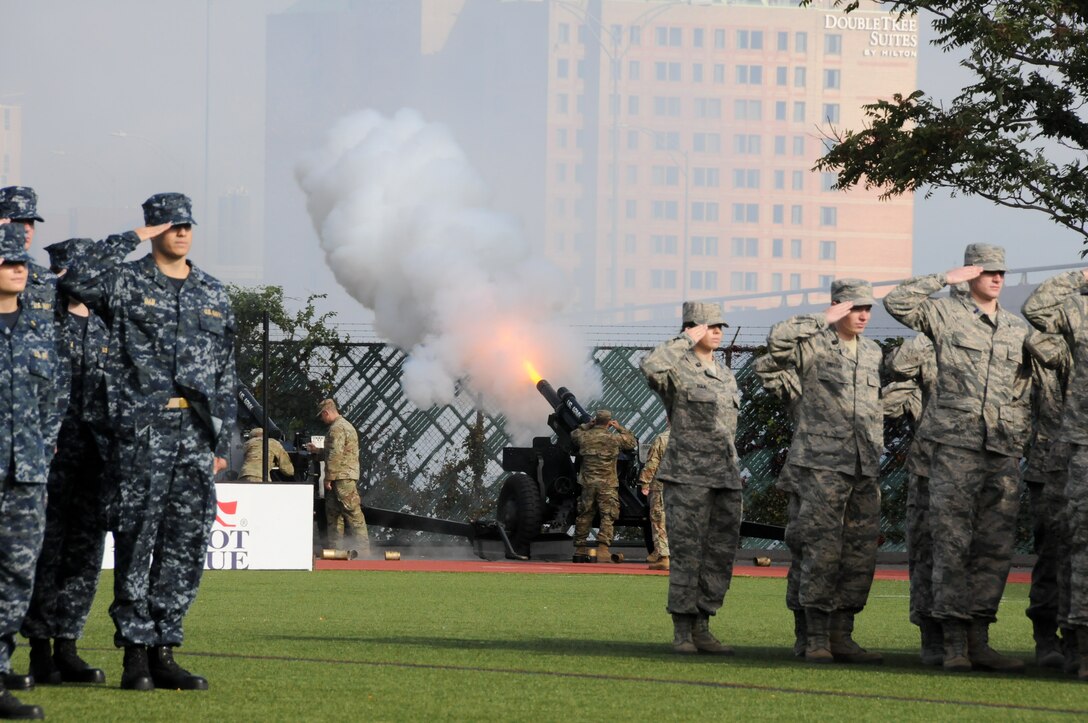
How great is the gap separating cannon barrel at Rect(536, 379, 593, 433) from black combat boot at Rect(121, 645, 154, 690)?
542 inches

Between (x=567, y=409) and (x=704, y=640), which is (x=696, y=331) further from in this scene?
(x=567, y=409)

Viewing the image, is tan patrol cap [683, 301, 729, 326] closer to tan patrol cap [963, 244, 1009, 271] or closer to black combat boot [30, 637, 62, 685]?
tan patrol cap [963, 244, 1009, 271]

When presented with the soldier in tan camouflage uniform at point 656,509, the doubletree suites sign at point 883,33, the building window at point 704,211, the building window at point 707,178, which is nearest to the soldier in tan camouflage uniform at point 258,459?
the soldier in tan camouflage uniform at point 656,509

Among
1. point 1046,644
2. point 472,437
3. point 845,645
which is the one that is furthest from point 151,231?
point 472,437

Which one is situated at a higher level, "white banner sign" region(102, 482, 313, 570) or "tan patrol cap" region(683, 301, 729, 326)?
"tan patrol cap" region(683, 301, 729, 326)

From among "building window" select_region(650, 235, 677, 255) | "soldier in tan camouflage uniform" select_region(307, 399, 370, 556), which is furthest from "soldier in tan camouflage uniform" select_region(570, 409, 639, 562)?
"building window" select_region(650, 235, 677, 255)

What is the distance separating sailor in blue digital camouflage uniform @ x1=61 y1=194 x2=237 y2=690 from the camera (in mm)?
7527

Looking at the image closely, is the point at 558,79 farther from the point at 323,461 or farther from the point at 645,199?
the point at 323,461

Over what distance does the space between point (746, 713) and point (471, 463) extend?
16.2 metres

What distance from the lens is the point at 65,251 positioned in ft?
25.5

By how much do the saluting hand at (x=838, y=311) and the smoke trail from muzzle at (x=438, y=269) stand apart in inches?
500

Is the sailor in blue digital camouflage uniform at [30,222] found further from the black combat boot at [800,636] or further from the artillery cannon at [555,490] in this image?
the artillery cannon at [555,490]

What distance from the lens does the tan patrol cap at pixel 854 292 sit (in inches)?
391

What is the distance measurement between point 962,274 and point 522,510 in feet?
40.9
